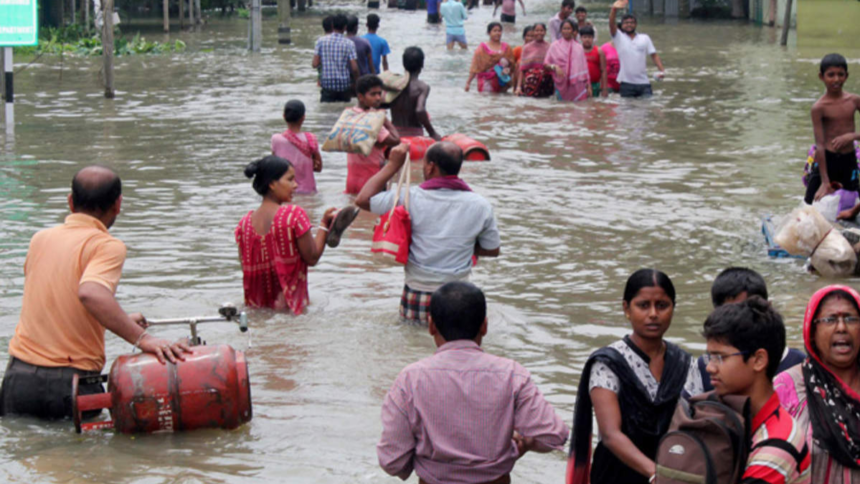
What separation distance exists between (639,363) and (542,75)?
1597 centimetres

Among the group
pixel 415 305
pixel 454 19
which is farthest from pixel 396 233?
pixel 454 19

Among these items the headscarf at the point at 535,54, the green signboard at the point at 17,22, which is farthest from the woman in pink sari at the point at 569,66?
the green signboard at the point at 17,22

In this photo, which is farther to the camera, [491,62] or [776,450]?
[491,62]

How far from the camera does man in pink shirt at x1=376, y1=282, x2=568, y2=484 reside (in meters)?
3.86

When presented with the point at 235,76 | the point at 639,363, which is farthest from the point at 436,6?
the point at 639,363

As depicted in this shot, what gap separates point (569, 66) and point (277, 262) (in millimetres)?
12332

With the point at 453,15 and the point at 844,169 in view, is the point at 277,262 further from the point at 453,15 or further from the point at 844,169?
the point at 453,15

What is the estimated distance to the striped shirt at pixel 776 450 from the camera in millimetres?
3303

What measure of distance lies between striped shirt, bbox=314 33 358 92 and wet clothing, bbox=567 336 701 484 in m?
13.4

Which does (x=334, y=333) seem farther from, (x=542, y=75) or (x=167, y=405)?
(x=542, y=75)

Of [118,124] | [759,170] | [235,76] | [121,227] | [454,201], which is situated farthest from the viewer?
[235,76]

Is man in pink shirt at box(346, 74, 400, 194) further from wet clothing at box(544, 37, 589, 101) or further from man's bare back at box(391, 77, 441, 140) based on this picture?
wet clothing at box(544, 37, 589, 101)

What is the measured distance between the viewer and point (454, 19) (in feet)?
96.0

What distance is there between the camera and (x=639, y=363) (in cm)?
401
